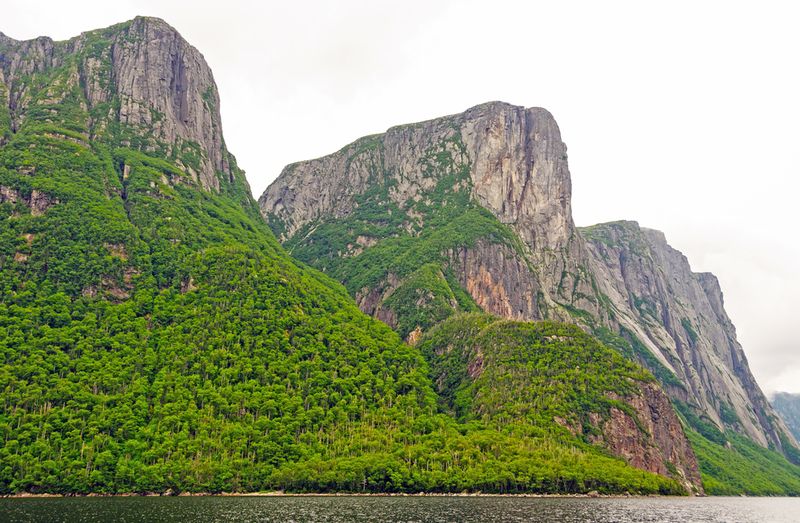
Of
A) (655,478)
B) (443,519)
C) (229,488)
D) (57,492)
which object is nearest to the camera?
(443,519)

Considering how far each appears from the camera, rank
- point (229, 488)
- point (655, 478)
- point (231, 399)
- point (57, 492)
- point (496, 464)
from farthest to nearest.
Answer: point (655, 478)
point (231, 399)
point (496, 464)
point (229, 488)
point (57, 492)

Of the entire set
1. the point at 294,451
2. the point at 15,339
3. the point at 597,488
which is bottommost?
the point at 597,488

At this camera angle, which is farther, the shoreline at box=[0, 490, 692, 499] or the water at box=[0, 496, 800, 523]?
the shoreline at box=[0, 490, 692, 499]

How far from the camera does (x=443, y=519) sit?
334 ft

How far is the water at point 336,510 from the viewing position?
99.5 meters

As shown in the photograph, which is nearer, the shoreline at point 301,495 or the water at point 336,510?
the water at point 336,510

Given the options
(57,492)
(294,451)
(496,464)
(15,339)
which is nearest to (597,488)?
(496,464)

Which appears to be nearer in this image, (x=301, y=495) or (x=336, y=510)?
(x=336, y=510)

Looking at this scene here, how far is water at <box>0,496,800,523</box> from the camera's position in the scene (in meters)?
99.5

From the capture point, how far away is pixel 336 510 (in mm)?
114438

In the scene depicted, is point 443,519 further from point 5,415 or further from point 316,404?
point 5,415

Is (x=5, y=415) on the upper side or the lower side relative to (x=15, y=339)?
lower

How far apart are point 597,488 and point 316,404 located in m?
82.4

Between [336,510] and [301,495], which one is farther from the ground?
[336,510]
